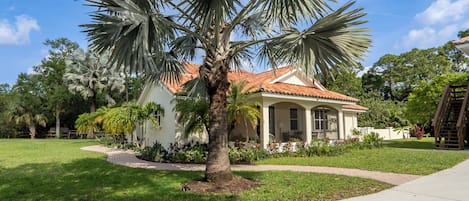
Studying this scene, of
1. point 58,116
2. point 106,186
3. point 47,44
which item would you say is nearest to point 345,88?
point 106,186

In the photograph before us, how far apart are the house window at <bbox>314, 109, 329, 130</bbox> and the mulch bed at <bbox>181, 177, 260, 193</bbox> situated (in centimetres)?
1313

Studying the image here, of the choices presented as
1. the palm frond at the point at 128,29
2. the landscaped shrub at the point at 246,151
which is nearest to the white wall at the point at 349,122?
the landscaped shrub at the point at 246,151

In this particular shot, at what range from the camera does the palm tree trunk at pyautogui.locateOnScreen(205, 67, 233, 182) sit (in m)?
7.88

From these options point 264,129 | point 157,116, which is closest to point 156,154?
point 157,116

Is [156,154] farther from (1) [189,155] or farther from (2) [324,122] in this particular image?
(2) [324,122]

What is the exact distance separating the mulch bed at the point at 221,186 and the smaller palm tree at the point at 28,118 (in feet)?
134

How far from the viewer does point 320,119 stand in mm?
20562

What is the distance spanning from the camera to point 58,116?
41.0m

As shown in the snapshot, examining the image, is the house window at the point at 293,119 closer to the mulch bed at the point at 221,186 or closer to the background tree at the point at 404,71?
the mulch bed at the point at 221,186

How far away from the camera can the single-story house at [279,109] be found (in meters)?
14.9

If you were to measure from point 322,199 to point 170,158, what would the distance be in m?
8.49

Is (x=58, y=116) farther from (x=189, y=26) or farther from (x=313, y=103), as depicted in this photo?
(x=189, y=26)

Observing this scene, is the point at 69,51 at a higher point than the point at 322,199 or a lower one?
higher

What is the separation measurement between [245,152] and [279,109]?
6981 mm
